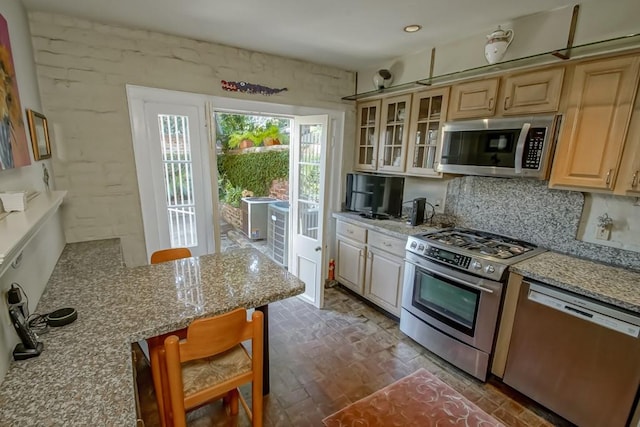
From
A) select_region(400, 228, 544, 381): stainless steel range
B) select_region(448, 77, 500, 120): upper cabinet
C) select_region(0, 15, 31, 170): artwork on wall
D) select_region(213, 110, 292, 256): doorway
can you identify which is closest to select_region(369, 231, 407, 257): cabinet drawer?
select_region(400, 228, 544, 381): stainless steel range

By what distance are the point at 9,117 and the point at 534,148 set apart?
9.61 feet

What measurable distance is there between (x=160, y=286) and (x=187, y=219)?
3.90 feet

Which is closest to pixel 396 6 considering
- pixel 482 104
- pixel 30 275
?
pixel 482 104

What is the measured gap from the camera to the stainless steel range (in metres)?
2.02

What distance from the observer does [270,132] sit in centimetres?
627

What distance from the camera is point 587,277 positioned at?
1744 millimetres

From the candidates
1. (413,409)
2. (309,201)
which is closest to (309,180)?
(309,201)

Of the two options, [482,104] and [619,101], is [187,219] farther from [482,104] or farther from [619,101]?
[619,101]

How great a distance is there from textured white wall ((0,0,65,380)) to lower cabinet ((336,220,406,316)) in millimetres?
2464

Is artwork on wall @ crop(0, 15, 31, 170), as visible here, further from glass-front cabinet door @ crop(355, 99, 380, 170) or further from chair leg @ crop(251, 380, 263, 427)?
glass-front cabinet door @ crop(355, 99, 380, 170)

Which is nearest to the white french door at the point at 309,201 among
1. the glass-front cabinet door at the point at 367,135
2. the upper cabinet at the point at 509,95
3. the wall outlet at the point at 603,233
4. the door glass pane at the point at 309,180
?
the door glass pane at the point at 309,180

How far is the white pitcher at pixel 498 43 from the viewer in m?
1.98

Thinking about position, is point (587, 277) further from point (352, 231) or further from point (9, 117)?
point (9, 117)

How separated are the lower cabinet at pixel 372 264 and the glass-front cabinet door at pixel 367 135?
29.9 inches
